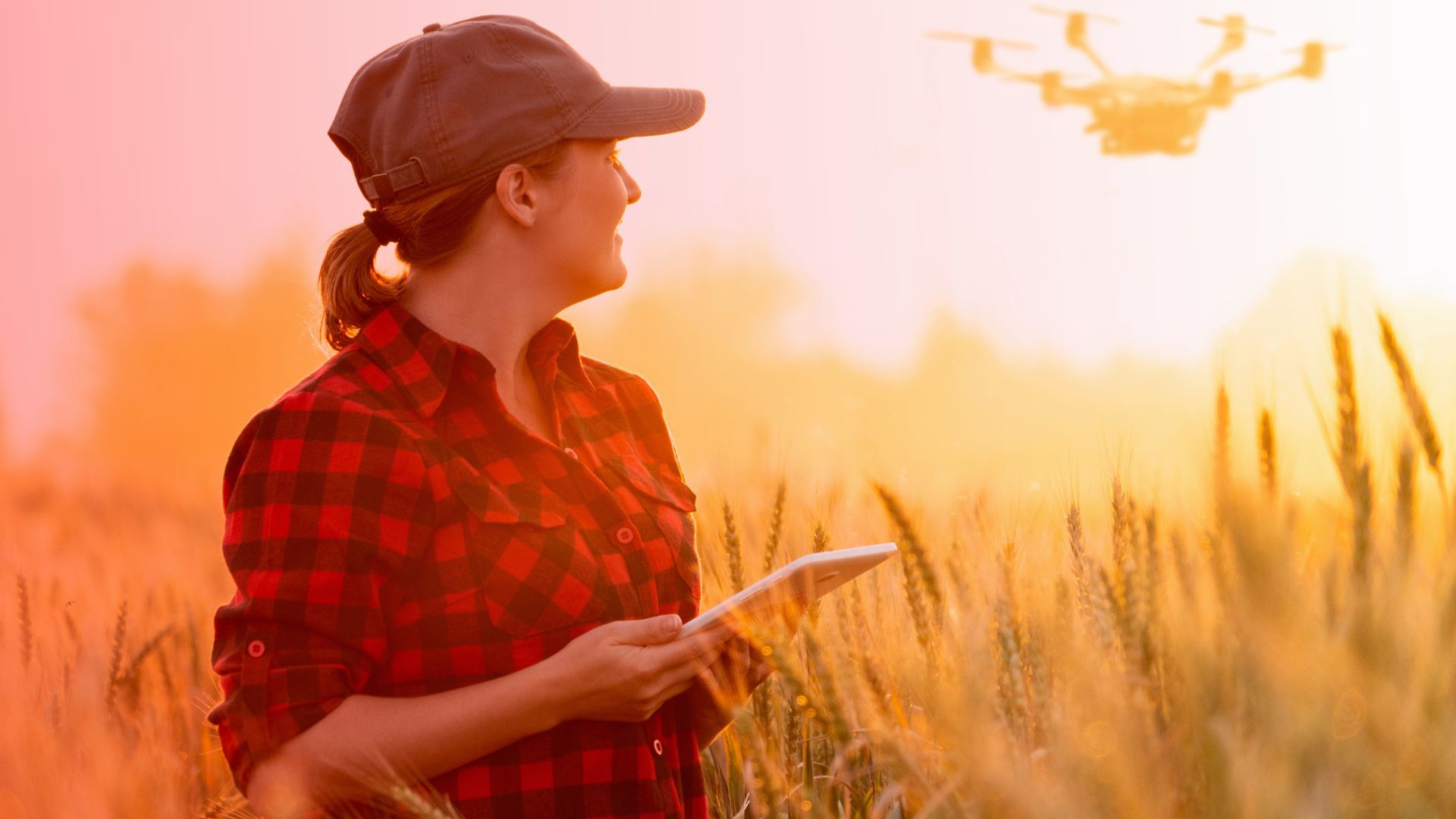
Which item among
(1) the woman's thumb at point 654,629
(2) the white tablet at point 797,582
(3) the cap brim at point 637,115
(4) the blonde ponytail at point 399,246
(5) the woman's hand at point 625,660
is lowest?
(5) the woman's hand at point 625,660

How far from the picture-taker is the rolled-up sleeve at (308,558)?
57.7 inches

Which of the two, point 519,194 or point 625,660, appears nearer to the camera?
point 625,660

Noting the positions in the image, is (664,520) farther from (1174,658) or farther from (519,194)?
(1174,658)

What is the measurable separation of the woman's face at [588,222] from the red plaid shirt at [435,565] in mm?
198

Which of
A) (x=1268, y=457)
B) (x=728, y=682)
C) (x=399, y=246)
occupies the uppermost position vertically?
(x=399, y=246)

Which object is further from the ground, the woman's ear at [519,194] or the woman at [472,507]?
the woman's ear at [519,194]

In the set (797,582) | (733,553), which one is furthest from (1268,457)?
(733,553)

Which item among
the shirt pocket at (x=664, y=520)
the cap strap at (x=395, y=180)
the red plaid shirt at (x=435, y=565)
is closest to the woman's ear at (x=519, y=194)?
the cap strap at (x=395, y=180)

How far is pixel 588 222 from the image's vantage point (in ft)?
6.05

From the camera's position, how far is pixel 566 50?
1930 mm

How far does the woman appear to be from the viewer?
149cm

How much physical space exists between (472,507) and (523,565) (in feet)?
0.33

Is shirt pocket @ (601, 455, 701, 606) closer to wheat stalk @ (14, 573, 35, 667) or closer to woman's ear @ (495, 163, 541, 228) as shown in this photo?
woman's ear @ (495, 163, 541, 228)

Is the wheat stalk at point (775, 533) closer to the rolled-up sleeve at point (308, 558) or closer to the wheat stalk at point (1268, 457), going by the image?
the rolled-up sleeve at point (308, 558)
